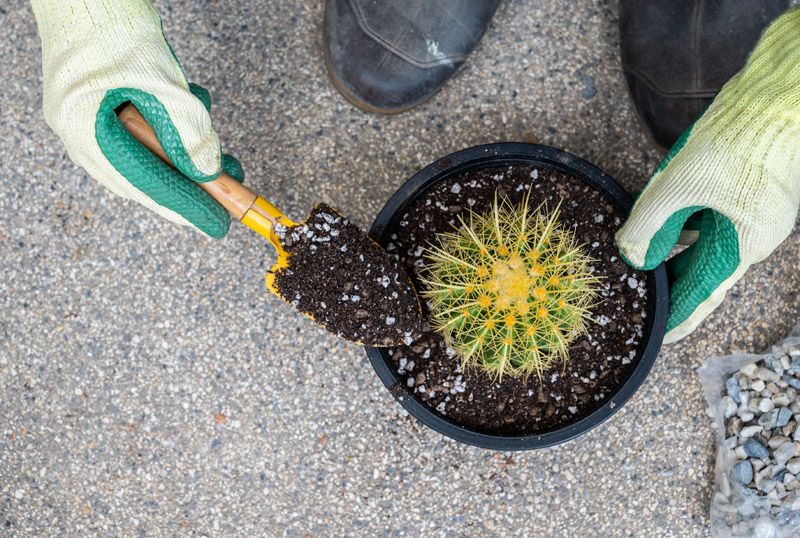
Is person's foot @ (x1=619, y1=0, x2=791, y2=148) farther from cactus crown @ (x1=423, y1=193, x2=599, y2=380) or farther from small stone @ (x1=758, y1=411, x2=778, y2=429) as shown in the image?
small stone @ (x1=758, y1=411, x2=778, y2=429)

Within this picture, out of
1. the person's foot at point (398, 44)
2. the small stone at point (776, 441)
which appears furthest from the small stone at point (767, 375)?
the person's foot at point (398, 44)

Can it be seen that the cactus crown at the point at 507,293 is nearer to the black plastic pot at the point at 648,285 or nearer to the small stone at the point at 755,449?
the black plastic pot at the point at 648,285

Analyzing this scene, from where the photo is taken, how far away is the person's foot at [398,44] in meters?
1.28

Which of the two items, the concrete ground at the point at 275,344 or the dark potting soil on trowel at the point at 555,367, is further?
the concrete ground at the point at 275,344

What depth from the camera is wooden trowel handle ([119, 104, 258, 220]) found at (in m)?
1.02

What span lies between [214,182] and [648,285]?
2.53ft

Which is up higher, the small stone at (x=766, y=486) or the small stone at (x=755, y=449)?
the small stone at (x=755, y=449)

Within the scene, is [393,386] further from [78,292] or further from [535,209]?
[78,292]

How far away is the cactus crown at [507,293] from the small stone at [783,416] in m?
0.50

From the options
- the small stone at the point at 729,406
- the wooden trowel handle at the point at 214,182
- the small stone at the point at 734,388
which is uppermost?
the small stone at the point at 734,388

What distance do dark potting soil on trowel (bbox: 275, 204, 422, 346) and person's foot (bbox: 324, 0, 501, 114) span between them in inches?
14.0

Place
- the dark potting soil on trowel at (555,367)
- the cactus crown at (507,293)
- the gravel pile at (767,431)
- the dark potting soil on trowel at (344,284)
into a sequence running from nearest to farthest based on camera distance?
the cactus crown at (507,293) < the dark potting soil on trowel at (344,284) < the dark potting soil on trowel at (555,367) < the gravel pile at (767,431)

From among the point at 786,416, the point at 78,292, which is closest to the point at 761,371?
the point at 786,416

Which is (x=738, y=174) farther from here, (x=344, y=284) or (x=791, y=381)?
(x=344, y=284)
